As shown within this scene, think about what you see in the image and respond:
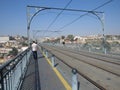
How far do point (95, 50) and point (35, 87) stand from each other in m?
29.3

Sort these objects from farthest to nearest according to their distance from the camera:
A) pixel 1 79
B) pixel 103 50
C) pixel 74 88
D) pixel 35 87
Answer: pixel 103 50 → pixel 35 87 → pixel 74 88 → pixel 1 79

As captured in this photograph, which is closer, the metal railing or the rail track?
the metal railing

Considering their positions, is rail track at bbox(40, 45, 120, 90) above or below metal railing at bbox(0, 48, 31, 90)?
below

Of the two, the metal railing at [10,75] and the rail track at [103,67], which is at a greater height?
the metal railing at [10,75]

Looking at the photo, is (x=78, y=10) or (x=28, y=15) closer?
(x=28, y=15)

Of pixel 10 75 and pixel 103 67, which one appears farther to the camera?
pixel 103 67

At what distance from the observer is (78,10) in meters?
30.9

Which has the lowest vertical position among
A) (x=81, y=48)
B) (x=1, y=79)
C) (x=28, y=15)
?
(x=81, y=48)

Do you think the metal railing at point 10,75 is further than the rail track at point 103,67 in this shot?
No

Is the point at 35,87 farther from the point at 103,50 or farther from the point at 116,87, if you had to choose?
the point at 103,50

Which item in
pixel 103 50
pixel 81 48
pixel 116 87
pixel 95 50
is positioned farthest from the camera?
pixel 81 48

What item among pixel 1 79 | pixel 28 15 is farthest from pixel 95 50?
pixel 1 79

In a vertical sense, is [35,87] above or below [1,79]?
below

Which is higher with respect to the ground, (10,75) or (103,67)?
(10,75)
